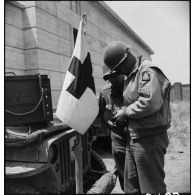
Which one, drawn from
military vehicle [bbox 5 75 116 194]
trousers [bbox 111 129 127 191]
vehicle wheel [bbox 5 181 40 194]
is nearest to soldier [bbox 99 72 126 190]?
trousers [bbox 111 129 127 191]

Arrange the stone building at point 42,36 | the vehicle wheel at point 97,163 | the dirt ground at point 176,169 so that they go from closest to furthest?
1. the vehicle wheel at point 97,163
2. the dirt ground at point 176,169
3. the stone building at point 42,36

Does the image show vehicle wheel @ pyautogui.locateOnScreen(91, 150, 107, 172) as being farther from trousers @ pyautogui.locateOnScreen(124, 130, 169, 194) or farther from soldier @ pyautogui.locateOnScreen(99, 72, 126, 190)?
trousers @ pyautogui.locateOnScreen(124, 130, 169, 194)

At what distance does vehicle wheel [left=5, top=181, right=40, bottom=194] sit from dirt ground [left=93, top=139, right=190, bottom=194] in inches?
72.0

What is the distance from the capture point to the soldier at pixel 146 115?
7.77ft

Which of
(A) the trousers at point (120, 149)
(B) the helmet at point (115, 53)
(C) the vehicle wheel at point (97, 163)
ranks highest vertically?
(B) the helmet at point (115, 53)

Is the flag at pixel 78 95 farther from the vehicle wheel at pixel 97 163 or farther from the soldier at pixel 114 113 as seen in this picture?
the vehicle wheel at pixel 97 163

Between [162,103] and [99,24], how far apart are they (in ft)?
25.4

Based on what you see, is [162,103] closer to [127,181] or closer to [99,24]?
[127,181]

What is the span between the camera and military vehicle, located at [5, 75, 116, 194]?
235cm

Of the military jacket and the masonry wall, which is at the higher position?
the masonry wall

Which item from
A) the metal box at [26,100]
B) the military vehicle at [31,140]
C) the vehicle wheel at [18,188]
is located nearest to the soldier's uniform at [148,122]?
the military vehicle at [31,140]

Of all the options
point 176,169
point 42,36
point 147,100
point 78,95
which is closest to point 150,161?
point 147,100

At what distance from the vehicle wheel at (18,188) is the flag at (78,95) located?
71cm

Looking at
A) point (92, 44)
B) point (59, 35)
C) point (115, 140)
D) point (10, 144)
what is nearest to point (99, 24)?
point (92, 44)
